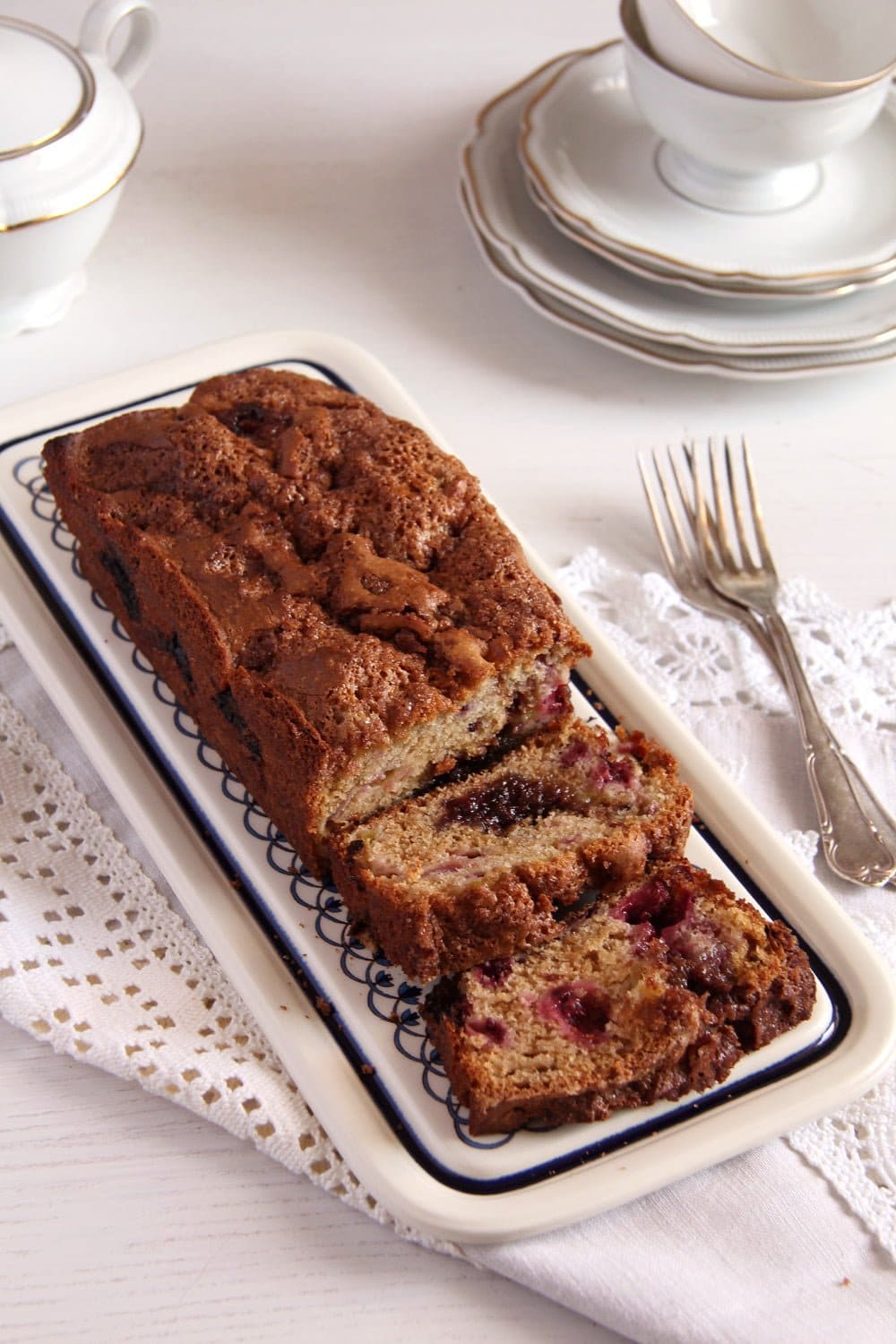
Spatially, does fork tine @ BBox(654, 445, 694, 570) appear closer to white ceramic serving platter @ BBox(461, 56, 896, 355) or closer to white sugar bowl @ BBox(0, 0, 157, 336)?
white ceramic serving platter @ BBox(461, 56, 896, 355)

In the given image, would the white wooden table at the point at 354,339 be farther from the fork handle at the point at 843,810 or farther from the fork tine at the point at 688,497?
the fork handle at the point at 843,810

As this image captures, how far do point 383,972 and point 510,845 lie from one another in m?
0.30

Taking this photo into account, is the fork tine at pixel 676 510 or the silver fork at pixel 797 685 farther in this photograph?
the fork tine at pixel 676 510

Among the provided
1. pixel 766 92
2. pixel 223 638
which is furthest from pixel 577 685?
pixel 766 92

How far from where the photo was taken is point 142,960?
2.60 m

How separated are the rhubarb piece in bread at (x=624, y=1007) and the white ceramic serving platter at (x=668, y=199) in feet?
6.01

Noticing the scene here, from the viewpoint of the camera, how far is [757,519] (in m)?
3.41

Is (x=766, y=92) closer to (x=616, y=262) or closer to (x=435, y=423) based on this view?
(x=616, y=262)

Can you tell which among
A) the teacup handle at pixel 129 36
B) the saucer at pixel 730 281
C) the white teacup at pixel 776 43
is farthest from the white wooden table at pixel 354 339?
the white teacup at pixel 776 43

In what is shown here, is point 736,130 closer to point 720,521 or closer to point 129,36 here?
point 720,521

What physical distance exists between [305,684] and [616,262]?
5.65 feet

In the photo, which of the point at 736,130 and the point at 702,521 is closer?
the point at 702,521

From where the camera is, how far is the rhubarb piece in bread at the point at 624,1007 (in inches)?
89.6

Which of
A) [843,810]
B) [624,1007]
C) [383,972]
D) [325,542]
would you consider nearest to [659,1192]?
[624,1007]
